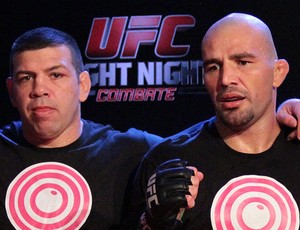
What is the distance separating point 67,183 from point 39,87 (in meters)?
0.27

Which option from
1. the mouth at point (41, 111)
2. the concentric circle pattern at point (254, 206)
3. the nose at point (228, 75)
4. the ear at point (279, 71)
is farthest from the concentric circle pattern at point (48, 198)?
the ear at point (279, 71)

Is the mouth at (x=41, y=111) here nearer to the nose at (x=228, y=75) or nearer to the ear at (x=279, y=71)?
the nose at (x=228, y=75)

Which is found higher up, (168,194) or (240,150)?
Result: (240,150)

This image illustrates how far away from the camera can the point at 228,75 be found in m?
1.38

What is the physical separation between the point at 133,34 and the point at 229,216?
1109 millimetres

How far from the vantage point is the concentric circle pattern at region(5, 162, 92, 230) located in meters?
1.47

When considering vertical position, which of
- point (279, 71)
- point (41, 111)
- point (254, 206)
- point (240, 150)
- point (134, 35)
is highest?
point (134, 35)

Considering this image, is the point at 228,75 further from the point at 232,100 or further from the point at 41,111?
the point at 41,111

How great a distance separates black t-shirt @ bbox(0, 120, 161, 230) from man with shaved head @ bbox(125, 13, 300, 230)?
3.7 inches

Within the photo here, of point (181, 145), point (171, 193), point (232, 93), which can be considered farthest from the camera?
point (181, 145)

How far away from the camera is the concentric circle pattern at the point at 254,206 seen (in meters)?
1.35

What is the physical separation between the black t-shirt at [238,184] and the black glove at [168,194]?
0.13 meters

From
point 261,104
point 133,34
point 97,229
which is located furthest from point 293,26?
point 97,229

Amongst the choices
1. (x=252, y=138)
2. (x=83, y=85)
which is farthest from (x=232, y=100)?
(x=83, y=85)
